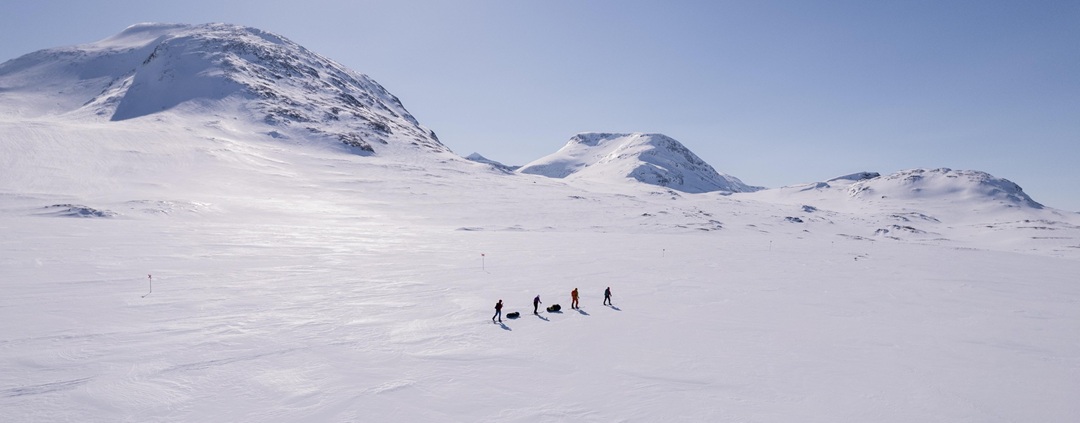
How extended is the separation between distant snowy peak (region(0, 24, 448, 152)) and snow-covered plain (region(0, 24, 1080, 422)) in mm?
92308

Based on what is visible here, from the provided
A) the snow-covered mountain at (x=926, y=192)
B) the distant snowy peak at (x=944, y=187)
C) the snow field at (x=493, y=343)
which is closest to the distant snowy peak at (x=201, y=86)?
the snow field at (x=493, y=343)

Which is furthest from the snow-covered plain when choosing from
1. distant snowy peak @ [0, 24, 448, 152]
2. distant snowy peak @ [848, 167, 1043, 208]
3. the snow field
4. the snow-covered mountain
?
distant snowy peak @ [848, 167, 1043, 208]

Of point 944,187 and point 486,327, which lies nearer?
point 486,327

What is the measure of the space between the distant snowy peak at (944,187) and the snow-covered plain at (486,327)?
128349 millimetres

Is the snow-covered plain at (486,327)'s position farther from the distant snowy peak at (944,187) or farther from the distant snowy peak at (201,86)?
the distant snowy peak at (944,187)

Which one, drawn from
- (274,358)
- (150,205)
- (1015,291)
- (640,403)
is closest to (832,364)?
(640,403)

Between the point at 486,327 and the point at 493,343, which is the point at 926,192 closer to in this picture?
A: the point at 486,327

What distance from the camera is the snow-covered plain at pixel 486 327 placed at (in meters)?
11.0

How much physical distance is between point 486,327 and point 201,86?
17105cm

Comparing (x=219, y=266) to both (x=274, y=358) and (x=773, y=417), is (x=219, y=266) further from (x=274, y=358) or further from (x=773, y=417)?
(x=773, y=417)

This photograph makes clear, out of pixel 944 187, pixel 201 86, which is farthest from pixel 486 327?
pixel 944 187

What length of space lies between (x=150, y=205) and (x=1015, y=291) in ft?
254

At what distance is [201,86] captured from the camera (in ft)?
476

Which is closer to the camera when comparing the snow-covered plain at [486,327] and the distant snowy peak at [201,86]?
the snow-covered plain at [486,327]
